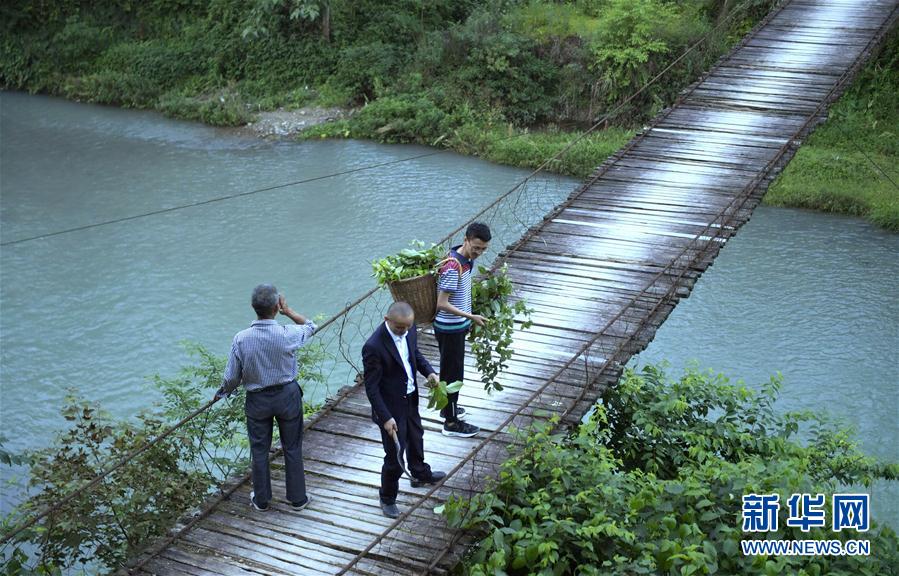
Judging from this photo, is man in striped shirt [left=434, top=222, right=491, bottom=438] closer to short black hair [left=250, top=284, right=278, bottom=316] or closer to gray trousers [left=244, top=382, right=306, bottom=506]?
gray trousers [left=244, top=382, right=306, bottom=506]

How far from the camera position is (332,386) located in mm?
9328

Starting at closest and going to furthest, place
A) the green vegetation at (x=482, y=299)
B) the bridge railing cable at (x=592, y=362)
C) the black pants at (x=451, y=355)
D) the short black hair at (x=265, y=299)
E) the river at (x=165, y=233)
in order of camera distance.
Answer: the short black hair at (x=265, y=299), the bridge railing cable at (x=592, y=362), the black pants at (x=451, y=355), the green vegetation at (x=482, y=299), the river at (x=165, y=233)

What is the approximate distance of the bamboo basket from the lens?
5.31m

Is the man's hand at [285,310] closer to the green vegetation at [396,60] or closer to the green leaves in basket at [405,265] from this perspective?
the green leaves in basket at [405,265]

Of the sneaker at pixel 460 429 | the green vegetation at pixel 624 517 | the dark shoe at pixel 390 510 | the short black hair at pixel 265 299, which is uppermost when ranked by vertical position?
the short black hair at pixel 265 299

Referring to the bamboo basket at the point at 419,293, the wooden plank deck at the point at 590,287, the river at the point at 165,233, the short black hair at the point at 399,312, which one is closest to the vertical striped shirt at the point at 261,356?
the short black hair at the point at 399,312

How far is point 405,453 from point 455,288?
88 cm

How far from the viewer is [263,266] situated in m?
12.0

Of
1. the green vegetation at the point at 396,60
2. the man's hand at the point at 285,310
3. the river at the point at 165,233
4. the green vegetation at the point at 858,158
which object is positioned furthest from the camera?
the green vegetation at the point at 396,60

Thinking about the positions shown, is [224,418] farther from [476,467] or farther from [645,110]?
[645,110]

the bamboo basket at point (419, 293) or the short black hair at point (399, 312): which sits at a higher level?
the short black hair at point (399, 312)

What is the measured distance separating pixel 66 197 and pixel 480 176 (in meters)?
6.02

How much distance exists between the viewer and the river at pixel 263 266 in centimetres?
952

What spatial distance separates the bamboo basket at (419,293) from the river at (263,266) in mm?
4099
